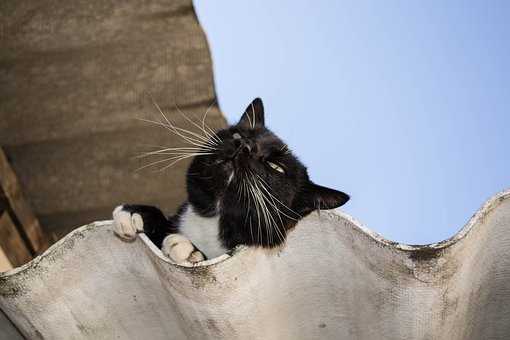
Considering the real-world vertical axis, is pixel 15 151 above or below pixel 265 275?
above

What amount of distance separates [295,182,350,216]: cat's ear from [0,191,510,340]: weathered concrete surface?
0.34 meters

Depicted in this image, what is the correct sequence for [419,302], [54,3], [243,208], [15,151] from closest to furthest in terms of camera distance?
[419,302] → [243,208] → [54,3] → [15,151]

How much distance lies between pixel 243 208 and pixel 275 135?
0.38m

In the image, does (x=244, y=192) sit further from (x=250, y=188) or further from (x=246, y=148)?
(x=246, y=148)

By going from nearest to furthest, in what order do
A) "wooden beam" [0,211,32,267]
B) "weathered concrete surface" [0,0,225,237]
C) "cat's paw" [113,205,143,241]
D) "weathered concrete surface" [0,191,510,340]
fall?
"weathered concrete surface" [0,191,510,340], "cat's paw" [113,205,143,241], "weathered concrete surface" [0,0,225,237], "wooden beam" [0,211,32,267]

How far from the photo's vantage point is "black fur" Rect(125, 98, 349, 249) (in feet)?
5.30

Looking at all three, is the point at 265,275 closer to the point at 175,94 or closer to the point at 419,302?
the point at 419,302

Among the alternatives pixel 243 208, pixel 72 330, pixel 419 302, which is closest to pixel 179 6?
pixel 243 208

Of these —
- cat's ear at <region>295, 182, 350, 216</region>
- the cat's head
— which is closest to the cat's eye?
the cat's head

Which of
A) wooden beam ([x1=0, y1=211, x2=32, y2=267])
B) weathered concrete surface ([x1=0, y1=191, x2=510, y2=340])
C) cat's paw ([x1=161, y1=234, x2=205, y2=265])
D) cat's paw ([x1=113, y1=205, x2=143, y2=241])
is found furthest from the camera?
wooden beam ([x1=0, y1=211, x2=32, y2=267])

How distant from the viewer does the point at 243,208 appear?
5.39 ft

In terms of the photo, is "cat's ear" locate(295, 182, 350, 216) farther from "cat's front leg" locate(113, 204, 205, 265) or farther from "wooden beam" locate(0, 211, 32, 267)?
"wooden beam" locate(0, 211, 32, 267)

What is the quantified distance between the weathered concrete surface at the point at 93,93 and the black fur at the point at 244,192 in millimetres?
434

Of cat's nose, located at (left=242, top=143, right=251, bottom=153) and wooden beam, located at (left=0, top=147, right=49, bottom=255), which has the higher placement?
cat's nose, located at (left=242, top=143, right=251, bottom=153)
